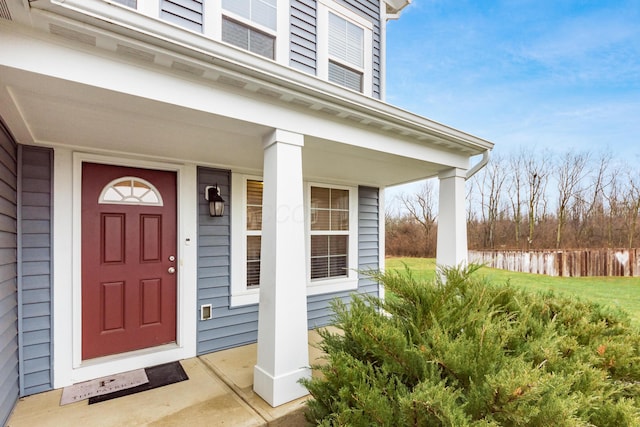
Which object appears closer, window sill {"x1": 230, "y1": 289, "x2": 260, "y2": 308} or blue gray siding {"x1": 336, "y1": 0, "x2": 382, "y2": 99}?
window sill {"x1": 230, "y1": 289, "x2": 260, "y2": 308}

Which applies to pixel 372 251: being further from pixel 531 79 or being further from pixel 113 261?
pixel 531 79

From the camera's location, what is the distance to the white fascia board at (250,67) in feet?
5.14

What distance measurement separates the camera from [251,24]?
3539 millimetres

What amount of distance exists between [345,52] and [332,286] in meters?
3.43

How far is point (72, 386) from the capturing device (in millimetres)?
2738

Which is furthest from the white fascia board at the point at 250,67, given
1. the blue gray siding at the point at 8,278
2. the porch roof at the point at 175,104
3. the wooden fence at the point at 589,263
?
Result: the wooden fence at the point at 589,263

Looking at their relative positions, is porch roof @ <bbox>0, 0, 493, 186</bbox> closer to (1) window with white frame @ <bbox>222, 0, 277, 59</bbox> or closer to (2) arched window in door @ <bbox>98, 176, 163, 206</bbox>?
(2) arched window in door @ <bbox>98, 176, 163, 206</bbox>

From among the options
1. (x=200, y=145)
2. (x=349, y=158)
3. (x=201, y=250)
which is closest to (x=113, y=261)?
(x=201, y=250)

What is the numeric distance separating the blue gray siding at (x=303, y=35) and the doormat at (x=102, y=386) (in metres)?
3.83

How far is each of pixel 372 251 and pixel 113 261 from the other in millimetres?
3563

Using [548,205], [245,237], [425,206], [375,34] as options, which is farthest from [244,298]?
[548,205]

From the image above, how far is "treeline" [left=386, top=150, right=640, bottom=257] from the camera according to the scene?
512 inches

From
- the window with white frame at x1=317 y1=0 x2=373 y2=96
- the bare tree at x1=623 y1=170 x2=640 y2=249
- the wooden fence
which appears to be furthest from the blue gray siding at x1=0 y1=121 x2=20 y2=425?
the bare tree at x1=623 y1=170 x2=640 y2=249

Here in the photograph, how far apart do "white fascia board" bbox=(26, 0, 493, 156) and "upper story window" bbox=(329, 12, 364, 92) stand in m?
1.84
